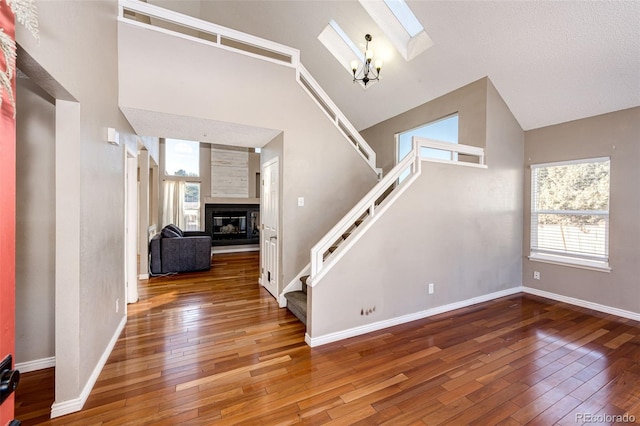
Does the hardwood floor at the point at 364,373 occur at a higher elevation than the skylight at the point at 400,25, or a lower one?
lower

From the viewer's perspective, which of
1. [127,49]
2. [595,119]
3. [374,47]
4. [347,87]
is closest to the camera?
[127,49]

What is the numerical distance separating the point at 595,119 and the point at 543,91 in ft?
2.70

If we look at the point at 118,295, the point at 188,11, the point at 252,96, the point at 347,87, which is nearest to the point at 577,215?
the point at 347,87

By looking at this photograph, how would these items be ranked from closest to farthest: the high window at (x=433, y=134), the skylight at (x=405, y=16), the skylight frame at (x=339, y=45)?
the skylight at (x=405, y=16)
the skylight frame at (x=339, y=45)
the high window at (x=433, y=134)

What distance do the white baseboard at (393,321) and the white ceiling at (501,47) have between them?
2.92 metres

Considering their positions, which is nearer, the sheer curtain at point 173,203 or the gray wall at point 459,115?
the gray wall at point 459,115

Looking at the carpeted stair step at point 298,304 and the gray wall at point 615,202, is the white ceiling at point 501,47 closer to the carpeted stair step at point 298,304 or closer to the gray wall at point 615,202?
the gray wall at point 615,202

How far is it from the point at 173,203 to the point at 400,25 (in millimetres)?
7041

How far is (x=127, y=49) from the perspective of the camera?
9.31 ft

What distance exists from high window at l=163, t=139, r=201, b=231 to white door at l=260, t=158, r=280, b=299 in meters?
4.37

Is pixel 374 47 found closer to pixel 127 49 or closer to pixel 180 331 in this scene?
pixel 127 49

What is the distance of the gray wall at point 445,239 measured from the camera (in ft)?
→ 9.67

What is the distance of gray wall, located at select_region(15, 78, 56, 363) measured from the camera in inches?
83.5

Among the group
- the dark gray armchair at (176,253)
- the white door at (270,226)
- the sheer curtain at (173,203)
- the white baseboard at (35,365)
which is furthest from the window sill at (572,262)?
the sheer curtain at (173,203)
